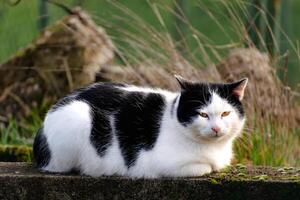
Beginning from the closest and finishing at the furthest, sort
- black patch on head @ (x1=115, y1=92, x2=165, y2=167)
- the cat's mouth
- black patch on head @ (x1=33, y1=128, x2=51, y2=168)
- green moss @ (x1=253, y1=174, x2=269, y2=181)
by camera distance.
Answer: the cat's mouth → green moss @ (x1=253, y1=174, x2=269, y2=181) → black patch on head @ (x1=115, y1=92, x2=165, y2=167) → black patch on head @ (x1=33, y1=128, x2=51, y2=168)

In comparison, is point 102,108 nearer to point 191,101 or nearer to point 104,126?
point 104,126

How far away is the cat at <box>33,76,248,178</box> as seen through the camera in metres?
4.34

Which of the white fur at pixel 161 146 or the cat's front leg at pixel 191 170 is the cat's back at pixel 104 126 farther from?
the cat's front leg at pixel 191 170

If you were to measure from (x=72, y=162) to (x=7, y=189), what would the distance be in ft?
1.31

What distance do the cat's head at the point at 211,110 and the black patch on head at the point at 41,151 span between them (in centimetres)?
85

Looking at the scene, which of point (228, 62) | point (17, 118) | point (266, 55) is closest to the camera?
point (266, 55)

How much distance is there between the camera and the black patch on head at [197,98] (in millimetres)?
4332

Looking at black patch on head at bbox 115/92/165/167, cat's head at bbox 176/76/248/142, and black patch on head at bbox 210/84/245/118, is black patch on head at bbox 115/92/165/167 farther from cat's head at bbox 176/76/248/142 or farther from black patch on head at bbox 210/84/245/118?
black patch on head at bbox 210/84/245/118

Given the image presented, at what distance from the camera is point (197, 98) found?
436cm

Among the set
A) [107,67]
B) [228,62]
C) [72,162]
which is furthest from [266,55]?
[72,162]

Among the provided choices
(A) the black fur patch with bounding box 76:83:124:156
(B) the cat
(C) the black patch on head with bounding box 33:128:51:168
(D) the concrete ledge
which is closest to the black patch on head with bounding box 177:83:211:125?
(B) the cat

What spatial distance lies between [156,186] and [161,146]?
222mm

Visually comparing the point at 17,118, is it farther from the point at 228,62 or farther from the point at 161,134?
the point at 161,134

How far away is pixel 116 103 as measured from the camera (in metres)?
4.67
